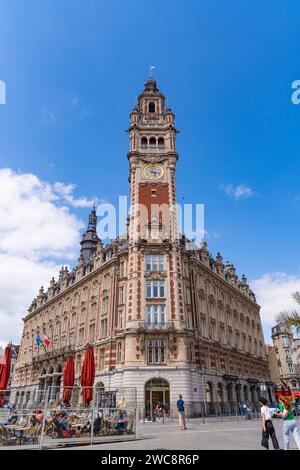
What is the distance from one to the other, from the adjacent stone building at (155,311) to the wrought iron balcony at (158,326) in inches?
4.1

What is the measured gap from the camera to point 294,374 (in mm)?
87062

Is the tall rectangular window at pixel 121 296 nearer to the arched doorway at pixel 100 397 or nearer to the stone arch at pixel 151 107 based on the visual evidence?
the arched doorway at pixel 100 397

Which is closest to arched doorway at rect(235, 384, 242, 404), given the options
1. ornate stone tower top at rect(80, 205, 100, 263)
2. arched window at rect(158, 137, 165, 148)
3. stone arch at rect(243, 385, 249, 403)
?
stone arch at rect(243, 385, 249, 403)

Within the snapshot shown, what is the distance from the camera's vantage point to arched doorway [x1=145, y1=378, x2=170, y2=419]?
32594mm

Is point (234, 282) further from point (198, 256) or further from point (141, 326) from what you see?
point (141, 326)

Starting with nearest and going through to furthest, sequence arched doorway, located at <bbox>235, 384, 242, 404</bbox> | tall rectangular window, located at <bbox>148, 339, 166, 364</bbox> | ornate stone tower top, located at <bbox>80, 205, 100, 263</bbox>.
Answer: tall rectangular window, located at <bbox>148, 339, 166, 364</bbox> → arched doorway, located at <bbox>235, 384, 242, 404</bbox> → ornate stone tower top, located at <bbox>80, 205, 100, 263</bbox>

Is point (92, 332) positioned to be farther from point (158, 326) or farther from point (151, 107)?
point (151, 107)

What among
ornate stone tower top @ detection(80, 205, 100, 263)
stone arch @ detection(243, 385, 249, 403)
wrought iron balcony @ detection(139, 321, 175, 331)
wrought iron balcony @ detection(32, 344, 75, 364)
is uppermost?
ornate stone tower top @ detection(80, 205, 100, 263)

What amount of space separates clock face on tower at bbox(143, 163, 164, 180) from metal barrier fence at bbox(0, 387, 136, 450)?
33740mm

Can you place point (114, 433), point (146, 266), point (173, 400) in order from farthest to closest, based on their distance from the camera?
1. point (146, 266)
2. point (173, 400)
3. point (114, 433)

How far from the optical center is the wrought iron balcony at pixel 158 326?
34.8 m

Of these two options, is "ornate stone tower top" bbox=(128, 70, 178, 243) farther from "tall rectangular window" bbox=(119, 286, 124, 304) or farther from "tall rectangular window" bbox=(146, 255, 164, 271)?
"tall rectangular window" bbox=(119, 286, 124, 304)
